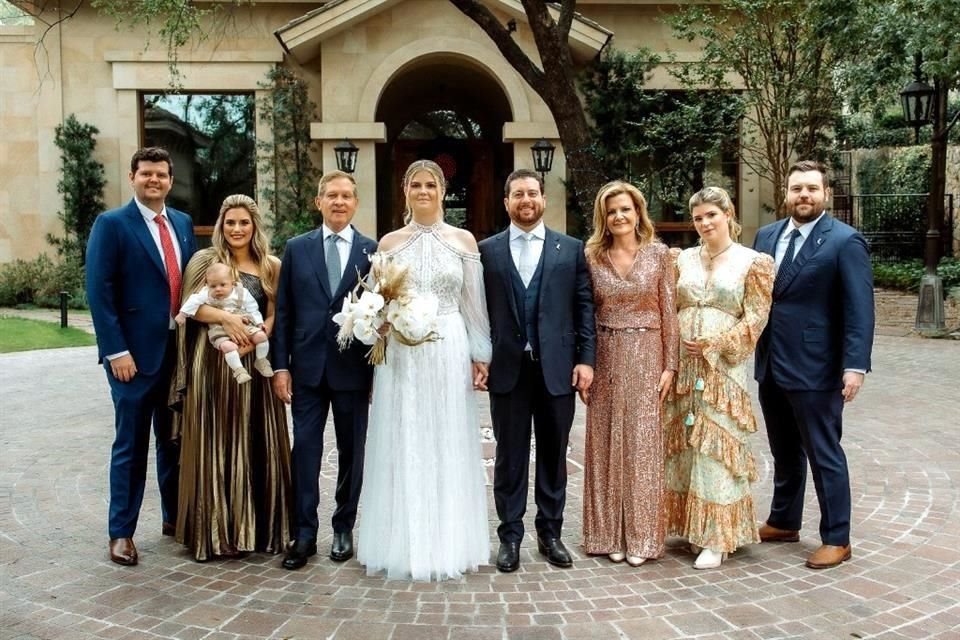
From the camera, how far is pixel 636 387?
471 centimetres

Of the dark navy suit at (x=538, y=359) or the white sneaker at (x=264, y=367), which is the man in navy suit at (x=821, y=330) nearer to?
the dark navy suit at (x=538, y=359)

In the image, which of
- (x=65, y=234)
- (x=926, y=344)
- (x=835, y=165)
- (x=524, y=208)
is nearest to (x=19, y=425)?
(x=524, y=208)

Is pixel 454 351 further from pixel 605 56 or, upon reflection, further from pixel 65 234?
pixel 65 234

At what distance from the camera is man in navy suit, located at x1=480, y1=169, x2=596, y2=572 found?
4668 mm

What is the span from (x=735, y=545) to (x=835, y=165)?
51.2 feet

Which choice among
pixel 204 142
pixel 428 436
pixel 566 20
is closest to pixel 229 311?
pixel 428 436

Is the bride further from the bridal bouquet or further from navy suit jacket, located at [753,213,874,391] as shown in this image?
navy suit jacket, located at [753,213,874,391]

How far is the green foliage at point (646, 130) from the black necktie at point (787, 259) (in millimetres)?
11969

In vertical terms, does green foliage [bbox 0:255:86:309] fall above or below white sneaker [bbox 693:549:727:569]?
above

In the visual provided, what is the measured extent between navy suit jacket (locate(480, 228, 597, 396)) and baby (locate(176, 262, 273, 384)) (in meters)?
1.34

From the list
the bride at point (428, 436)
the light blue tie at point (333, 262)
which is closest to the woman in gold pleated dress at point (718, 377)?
the bride at point (428, 436)

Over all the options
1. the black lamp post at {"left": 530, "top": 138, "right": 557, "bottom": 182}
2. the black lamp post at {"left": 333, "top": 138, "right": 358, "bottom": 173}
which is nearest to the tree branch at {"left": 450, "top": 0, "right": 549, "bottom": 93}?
the black lamp post at {"left": 530, "top": 138, "right": 557, "bottom": 182}

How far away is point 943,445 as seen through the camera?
24.2ft

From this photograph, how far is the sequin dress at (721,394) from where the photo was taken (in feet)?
15.2
